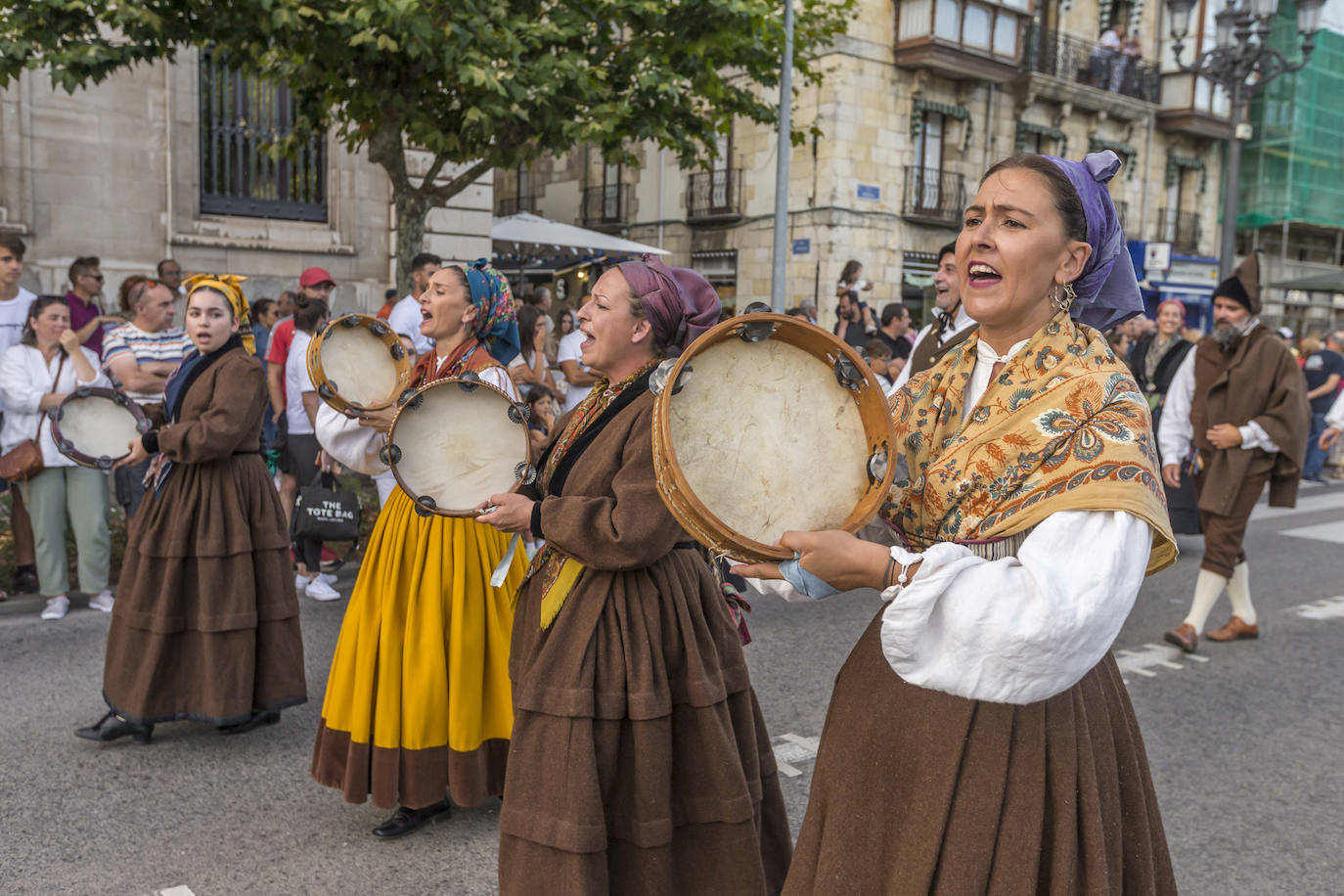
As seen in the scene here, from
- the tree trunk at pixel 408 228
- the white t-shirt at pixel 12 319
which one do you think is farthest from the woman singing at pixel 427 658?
the tree trunk at pixel 408 228

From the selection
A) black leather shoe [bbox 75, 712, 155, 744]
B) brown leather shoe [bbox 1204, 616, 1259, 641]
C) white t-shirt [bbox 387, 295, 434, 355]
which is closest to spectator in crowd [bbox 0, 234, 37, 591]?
white t-shirt [bbox 387, 295, 434, 355]

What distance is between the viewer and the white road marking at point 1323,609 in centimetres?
726

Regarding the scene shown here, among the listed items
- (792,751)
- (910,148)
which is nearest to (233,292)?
(792,751)

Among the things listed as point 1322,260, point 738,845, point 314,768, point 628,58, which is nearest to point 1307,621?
point 738,845

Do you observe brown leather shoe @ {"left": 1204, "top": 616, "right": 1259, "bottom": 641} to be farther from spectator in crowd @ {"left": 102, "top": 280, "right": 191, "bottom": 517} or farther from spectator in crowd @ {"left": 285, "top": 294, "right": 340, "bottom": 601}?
spectator in crowd @ {"left": 102, "top": 280, "right": 191, "bottom": 517}

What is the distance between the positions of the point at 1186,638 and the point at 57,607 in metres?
6.53

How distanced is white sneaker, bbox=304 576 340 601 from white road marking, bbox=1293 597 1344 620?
20.7 ft

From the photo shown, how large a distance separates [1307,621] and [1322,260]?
3488cm

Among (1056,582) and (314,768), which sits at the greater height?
(1056,582)

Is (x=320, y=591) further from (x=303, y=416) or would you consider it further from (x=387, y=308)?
(x=387, y=308)

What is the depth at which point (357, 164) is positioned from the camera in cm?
1403

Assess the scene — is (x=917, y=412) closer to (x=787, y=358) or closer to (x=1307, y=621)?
(x=787, y=358)

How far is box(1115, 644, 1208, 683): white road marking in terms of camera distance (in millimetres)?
5957

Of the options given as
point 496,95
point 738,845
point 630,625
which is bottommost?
point 738,845
